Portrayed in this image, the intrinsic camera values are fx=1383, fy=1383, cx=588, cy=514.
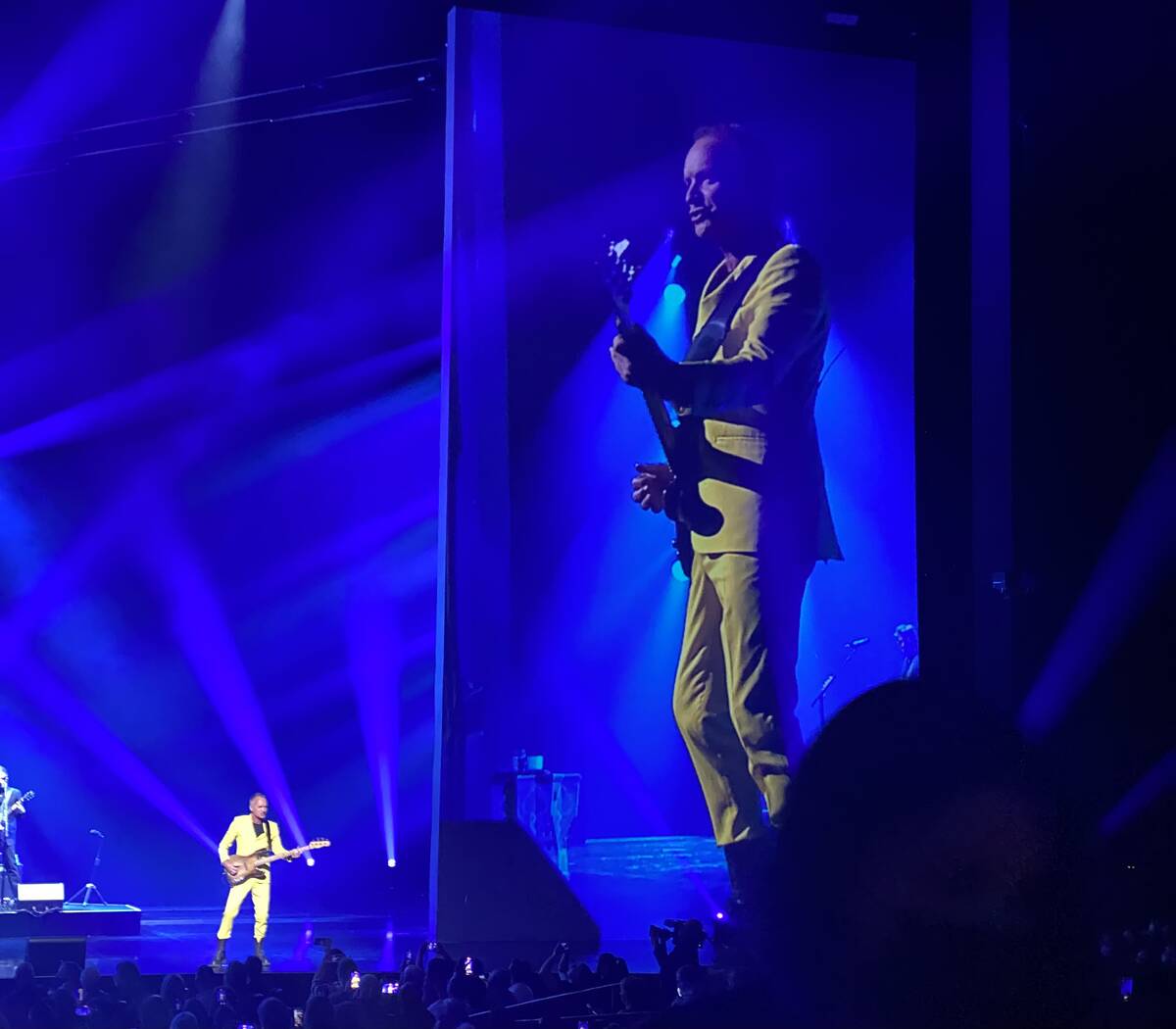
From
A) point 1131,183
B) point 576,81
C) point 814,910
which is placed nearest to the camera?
point 814,910

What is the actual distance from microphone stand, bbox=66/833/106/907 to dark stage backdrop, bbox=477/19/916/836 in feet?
18.2

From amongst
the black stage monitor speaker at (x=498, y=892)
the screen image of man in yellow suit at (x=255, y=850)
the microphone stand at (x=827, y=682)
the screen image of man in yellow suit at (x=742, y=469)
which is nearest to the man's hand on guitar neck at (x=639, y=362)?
the screen image of man in yellow suit at (x=742, y=469)

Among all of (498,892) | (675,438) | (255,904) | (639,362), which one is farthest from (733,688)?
(255,904)

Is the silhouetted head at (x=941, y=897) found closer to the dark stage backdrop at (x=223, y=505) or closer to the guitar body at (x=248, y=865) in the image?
the guitar body at (x=248, y=865)

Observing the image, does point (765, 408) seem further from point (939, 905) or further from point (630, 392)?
point (939, 905)

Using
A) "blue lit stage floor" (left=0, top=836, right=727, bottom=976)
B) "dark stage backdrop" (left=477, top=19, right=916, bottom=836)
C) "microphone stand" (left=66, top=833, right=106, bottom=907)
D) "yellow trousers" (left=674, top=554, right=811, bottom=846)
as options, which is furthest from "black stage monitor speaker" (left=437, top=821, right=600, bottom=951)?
"microphone stand" (left=66, top=833, right=106, bottom=907)

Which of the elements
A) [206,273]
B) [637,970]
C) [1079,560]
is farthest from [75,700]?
[1079,560]

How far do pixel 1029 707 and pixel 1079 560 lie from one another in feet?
2.37

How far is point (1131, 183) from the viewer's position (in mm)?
6195

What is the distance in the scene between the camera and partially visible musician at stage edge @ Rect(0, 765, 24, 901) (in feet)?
30.8

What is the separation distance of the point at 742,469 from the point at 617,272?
1.21 m

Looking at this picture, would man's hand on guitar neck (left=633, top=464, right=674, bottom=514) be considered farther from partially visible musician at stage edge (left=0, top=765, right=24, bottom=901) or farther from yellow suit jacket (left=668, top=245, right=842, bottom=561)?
partially visible musician at stage edge (left=0, top=765, right=24, bottom=901)

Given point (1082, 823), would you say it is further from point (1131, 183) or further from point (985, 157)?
point (985, 157)

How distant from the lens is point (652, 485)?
7211 mm
